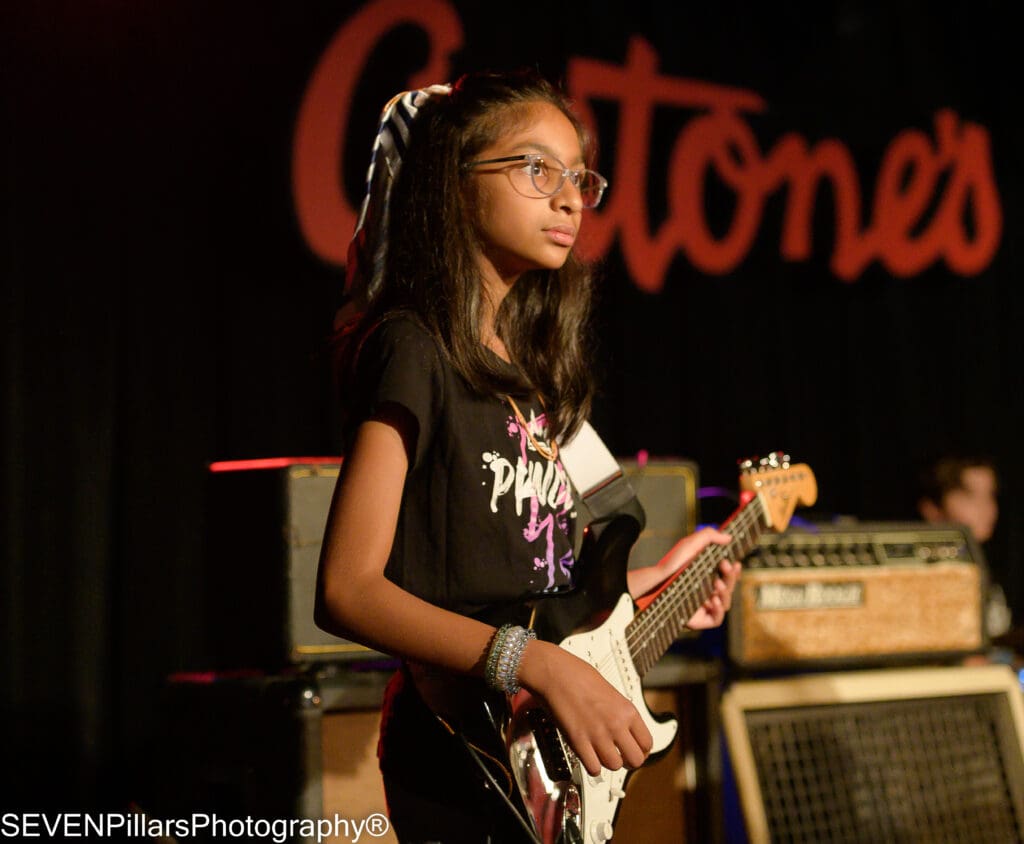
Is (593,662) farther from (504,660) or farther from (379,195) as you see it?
(379,195)

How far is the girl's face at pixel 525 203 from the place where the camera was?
157 cm

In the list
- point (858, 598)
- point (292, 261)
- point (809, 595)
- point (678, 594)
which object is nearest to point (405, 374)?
point (678, 594)

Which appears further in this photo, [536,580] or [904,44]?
[904,44]

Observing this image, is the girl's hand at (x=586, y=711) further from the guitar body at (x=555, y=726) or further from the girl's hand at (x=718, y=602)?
the girl's hand at (x=718, y=602)

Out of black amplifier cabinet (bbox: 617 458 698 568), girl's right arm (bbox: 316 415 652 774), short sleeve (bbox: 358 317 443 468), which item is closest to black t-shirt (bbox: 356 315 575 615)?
short sleeve (bbox: 358 317 443 468)

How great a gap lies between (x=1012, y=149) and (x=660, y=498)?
373 cm

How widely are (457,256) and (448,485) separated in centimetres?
31

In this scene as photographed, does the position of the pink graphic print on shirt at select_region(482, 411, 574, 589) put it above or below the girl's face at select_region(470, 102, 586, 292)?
below

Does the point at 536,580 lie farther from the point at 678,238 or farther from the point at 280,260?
the point at 678,238

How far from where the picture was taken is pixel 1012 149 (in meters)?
5.43

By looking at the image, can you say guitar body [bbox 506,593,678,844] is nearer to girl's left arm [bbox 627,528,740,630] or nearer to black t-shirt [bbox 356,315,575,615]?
black t-shirt [bbox 356,315,575,615]

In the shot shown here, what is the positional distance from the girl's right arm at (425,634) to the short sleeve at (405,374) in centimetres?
10

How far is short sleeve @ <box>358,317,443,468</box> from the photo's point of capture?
55.7 inches

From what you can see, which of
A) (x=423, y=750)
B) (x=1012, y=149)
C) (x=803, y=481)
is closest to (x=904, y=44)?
(x=1012, y=149)
